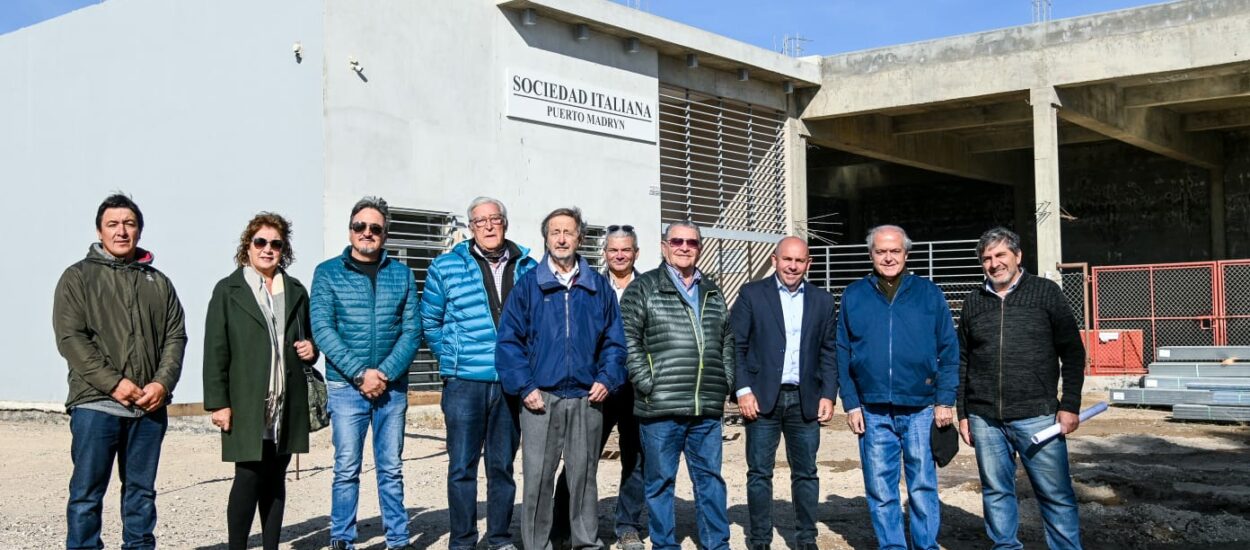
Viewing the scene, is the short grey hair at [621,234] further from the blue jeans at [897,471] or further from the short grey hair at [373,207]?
the blue jeans at [897,471]

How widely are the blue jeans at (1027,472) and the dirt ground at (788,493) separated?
1025 mm

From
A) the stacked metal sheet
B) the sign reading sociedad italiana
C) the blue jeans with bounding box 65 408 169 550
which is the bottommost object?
the stacked metal sheet

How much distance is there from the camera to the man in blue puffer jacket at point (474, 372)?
5613mm

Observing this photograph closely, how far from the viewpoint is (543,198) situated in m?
15.9

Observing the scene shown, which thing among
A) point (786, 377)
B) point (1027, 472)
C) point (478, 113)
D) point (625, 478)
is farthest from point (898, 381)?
point (478, 113)

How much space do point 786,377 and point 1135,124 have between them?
18.9 m

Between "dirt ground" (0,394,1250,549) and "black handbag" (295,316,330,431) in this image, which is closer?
"black handbag" (295,316,330,431)

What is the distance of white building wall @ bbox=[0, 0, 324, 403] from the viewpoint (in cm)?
1341

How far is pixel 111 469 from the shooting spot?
5.07 m

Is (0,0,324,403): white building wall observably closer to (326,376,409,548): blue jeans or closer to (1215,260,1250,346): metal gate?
(326,376,409,548): blue jeans

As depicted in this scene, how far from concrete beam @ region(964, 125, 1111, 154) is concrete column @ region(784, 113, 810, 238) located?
6280 mm

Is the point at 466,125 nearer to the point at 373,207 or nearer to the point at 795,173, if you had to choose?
the point at 795,173

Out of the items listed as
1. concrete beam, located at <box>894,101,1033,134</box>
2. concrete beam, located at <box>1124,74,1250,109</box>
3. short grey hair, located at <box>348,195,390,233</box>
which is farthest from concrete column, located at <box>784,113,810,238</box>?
short grey hair, located at <box>348,195,390,233</box>

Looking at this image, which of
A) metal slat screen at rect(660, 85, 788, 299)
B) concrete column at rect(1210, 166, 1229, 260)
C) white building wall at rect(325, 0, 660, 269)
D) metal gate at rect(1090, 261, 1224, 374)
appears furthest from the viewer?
concrete column at rect(1210, 166, 1229, 260)
